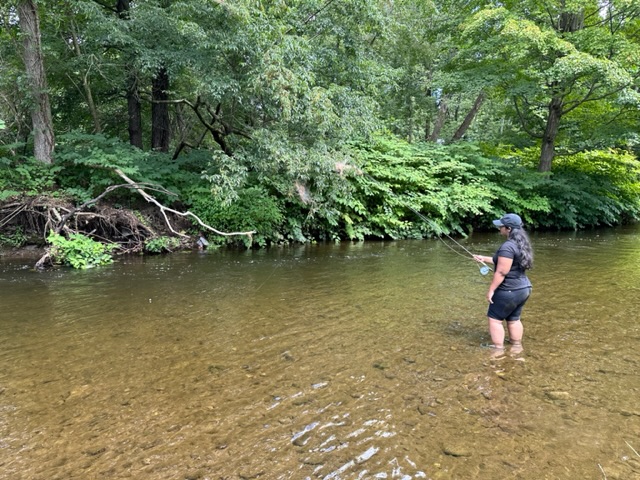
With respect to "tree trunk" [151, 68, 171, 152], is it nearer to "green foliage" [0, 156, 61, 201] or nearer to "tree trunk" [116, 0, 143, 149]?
"tree trunk" [116, 0, 143, 149]

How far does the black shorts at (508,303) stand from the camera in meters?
4.25

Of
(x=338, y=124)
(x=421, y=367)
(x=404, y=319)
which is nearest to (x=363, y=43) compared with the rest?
(x=338, y=124)

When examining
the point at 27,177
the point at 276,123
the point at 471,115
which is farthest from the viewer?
the point at 471,115

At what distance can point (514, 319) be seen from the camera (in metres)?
4.42

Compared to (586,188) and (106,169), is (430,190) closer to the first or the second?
(586,188)

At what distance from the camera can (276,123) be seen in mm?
9797

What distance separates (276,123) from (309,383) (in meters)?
7.47

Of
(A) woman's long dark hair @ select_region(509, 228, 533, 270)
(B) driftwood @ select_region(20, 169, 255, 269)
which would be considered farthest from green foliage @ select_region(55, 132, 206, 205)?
A: (A) woman's long dark hair @ select_region(509, 228, 533, 270)

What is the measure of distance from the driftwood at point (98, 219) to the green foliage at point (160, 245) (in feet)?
0.73

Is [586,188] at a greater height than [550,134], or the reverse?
[550,134]

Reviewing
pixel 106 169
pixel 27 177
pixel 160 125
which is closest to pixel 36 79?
pixel 27 177

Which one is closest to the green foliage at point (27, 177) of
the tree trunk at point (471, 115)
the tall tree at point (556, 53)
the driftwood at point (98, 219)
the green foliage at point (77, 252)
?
the driftwood at point (98, 219)

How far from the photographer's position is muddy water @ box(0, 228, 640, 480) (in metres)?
2.63

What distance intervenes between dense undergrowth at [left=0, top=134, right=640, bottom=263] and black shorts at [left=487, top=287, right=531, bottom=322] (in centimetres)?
638
